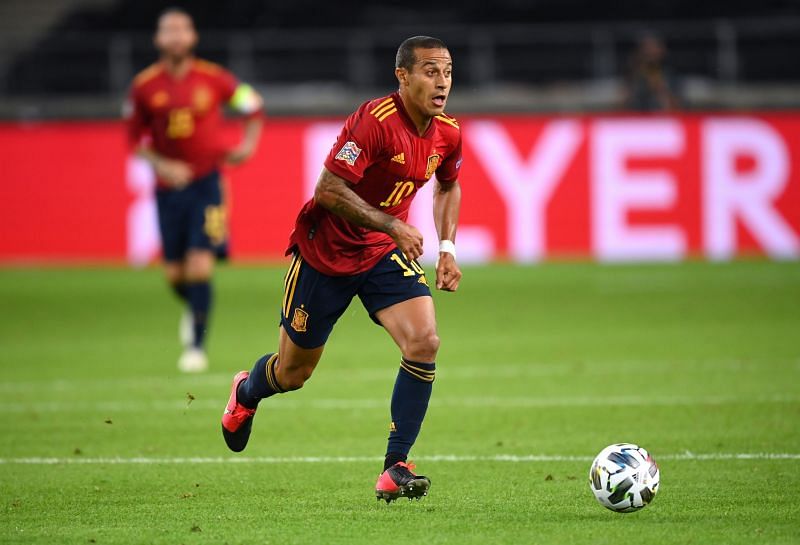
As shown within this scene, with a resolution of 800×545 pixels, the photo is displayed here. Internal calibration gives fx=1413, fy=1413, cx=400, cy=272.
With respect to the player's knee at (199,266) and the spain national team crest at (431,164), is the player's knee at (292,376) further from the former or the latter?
the player's knee at (199,266)

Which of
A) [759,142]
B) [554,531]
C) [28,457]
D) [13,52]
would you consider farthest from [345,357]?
[13,52]

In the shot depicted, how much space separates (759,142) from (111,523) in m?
15.1

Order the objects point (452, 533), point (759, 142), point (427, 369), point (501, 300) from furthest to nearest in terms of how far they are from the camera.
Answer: point (759, 142) → point (501, 300) → point (427, 369) → point (452, 533)

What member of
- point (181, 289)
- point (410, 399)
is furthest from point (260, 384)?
point (181, 289)

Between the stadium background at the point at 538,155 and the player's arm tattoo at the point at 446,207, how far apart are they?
40.7ft

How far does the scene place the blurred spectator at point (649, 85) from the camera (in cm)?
2133

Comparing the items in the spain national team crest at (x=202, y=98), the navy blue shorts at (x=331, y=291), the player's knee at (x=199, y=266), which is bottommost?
the player's knee at (x=199, y=266)

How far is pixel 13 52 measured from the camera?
82.1 ft

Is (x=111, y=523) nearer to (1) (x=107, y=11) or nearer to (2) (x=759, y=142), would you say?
(2) (x=759, y=142)

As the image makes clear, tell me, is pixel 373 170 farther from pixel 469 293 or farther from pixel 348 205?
pixel 469 293

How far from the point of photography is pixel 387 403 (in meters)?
10.3

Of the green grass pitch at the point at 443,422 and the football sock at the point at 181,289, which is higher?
the football sock at the point at 181,289

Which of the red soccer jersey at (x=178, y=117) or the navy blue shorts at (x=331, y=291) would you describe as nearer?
the navy blue shorts at (x=331, y=291)

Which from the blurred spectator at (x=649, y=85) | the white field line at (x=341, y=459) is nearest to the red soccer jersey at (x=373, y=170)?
the white field line at (x=341, y=459)
